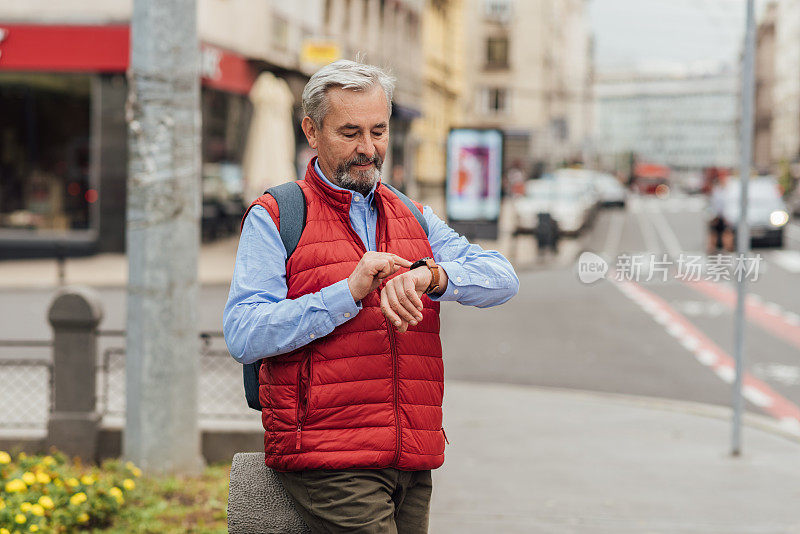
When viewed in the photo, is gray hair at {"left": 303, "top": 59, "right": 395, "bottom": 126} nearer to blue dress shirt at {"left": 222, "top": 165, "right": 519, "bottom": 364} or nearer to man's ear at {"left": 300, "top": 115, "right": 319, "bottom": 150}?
man's ear at {"left": 300, "top": 115, "right": 319, "bottom": 150}

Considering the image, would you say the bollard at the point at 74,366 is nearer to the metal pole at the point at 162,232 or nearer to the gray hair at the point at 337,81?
the metal pole at the point at 162,232

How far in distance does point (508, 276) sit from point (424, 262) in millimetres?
269

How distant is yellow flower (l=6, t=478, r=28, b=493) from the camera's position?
4730mm

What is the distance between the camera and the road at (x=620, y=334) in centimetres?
1079

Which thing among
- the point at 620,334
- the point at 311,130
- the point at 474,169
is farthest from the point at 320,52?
the point at 311,130

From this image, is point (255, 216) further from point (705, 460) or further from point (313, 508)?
point (705, 460)

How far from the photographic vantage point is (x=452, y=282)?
263 centimetres

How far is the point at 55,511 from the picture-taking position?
4.87m

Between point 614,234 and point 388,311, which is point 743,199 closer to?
point 388,311

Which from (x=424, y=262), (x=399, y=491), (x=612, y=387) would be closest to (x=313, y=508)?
(x=399, y=491)

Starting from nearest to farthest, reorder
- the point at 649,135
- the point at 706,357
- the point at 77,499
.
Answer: the point at 77,499, the point at 706,357, the point at 649,135

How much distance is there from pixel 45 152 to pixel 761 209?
14.2m

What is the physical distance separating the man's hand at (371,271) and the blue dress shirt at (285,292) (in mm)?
23

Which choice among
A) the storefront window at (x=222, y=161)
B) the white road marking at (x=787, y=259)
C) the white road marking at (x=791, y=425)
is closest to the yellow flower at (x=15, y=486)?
the white road marking at (x=791, y=425)
